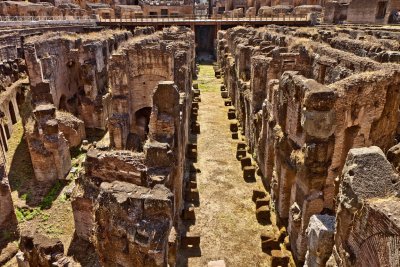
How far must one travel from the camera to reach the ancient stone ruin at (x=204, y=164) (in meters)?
5.55

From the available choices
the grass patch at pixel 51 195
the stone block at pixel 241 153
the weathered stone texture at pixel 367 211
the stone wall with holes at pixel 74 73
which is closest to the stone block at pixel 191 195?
the stone block at pixel 241 153

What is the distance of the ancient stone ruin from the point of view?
5.55 m

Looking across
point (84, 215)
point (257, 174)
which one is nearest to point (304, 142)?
point (257, 174)

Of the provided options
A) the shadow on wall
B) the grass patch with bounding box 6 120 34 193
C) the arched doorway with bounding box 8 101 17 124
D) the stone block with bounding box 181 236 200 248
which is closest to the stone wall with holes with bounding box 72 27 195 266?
the stone block with bounding box 181 236 200 248

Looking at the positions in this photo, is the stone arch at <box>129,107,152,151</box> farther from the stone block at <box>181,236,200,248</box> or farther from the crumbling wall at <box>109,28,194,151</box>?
the stone block at <box>181,236,200,248</box>

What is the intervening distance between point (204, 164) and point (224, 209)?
325cm

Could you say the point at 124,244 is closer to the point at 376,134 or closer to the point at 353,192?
the point at 353,192

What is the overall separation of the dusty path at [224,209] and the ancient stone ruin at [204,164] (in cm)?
5

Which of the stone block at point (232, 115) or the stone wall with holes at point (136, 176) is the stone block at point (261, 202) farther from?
the stone block at point (232, 115)

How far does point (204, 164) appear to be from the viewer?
1384cm

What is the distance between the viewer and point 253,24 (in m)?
40.0

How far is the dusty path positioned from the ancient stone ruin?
1.8 inches

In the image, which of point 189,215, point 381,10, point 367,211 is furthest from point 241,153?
point 381,10

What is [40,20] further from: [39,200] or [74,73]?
[39,200]
